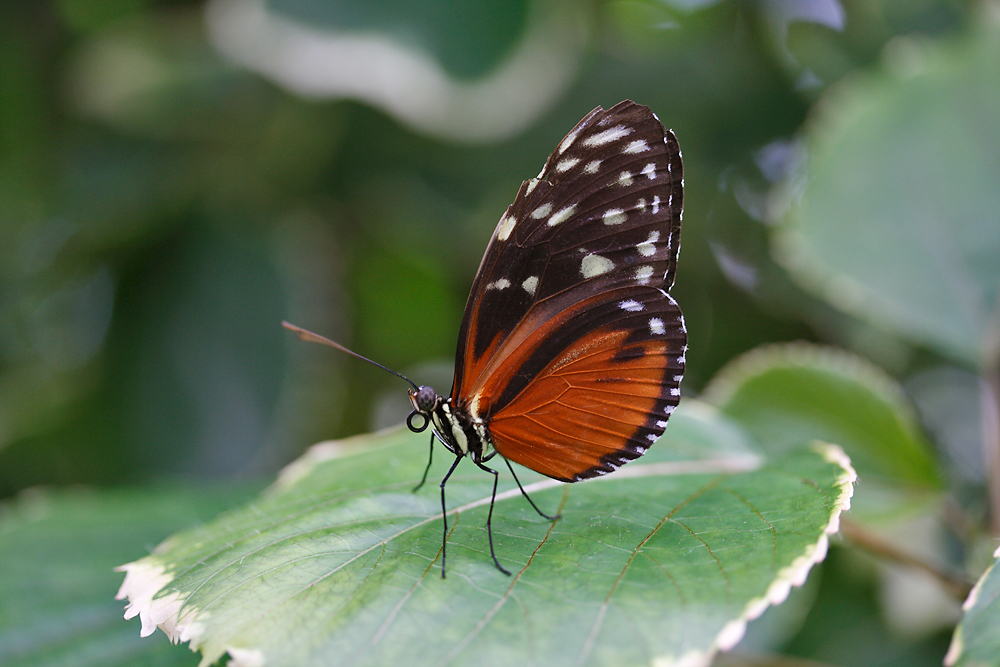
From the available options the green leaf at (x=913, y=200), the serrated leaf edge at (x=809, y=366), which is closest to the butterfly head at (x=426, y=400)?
the serrated leaf edge at (x=809, y=366)

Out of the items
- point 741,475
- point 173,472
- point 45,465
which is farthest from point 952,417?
point 45,465

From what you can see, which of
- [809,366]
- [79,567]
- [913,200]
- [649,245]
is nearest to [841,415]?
[809,366]

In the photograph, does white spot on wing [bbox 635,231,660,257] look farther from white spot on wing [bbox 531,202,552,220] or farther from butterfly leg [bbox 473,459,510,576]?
butterfly leg [bbox 473,459,510,576]

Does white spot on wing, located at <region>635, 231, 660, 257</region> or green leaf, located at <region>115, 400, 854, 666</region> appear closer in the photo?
green leaf, located at <region>115, 400, 854, 666</region>

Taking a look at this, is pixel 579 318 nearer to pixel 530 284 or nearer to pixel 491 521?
pixel 530 284

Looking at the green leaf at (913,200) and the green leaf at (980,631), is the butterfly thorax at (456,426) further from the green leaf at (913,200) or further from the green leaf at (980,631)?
the green leaf at (913,200)

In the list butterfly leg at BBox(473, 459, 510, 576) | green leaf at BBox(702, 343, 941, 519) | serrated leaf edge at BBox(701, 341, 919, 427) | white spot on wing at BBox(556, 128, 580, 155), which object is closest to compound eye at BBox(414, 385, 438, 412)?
butterfly leg at BBox(473, 459, 510, 576)
